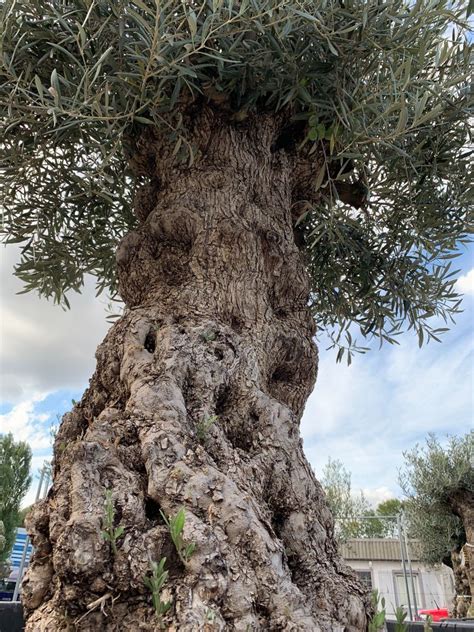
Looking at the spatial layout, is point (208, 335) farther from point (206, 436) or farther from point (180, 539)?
point (180, 539)

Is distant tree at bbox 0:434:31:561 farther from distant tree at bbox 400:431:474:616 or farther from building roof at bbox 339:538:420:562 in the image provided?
building roof at bbox 339:538:420:562

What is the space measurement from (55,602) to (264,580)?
2.30ft

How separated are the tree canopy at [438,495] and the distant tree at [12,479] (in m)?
11.0

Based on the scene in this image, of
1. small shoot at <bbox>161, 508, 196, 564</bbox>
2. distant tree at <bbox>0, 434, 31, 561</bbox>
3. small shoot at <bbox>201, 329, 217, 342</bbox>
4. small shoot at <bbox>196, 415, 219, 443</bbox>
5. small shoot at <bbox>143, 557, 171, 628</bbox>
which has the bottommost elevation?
small shoot at <bbox>143, 557, 171, 628</bbox>

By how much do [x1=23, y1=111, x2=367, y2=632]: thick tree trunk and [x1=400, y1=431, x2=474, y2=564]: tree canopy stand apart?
30.7ft

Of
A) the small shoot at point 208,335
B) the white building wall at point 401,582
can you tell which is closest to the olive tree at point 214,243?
the small shoot at point 208,335

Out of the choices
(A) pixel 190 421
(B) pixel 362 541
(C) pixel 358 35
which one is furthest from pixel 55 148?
(B) pixel 362 541

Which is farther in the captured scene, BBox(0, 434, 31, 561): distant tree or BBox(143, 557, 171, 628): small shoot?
BBox(0, 434, 31, 561): distant tree

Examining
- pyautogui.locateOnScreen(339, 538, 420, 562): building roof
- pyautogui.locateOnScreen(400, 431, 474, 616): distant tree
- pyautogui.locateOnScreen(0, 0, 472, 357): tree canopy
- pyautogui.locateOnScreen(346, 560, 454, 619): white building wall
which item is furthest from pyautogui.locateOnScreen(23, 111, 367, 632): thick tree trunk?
pyautogui.locateOnScreen(339, 538, 420, 562): building roof

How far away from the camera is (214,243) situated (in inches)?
120

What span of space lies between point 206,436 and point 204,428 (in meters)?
0.04

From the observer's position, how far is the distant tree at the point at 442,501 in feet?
35.0

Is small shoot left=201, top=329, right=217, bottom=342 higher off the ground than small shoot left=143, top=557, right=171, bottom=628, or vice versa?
small shoot left=201, top=329, right=217, bottom=342

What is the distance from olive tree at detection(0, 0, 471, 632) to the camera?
1674 millimetres
